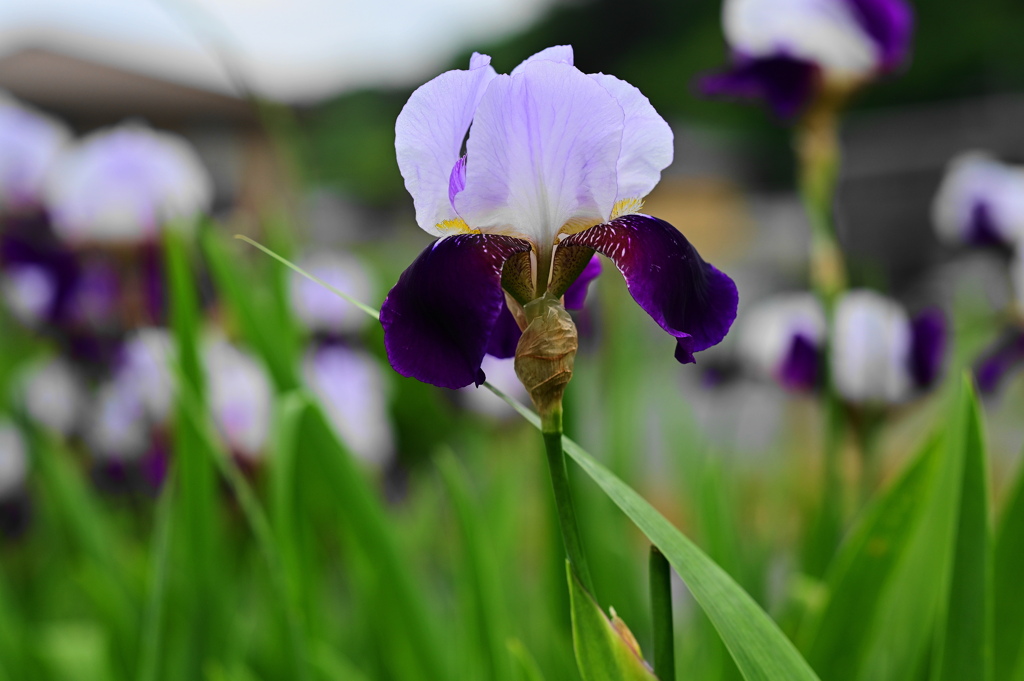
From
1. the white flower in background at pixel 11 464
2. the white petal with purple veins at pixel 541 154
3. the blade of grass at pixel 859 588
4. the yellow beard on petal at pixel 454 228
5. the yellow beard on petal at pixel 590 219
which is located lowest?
the white flower in background at pixel 11 464

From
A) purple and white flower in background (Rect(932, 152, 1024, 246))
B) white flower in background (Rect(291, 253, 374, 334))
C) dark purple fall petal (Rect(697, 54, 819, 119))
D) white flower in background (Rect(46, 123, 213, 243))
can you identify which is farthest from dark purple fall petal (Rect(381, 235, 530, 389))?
white flower in background (Rect(291, 253, 374, 334))

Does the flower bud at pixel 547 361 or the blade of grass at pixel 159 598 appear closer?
the flower bud at pixel 547 361

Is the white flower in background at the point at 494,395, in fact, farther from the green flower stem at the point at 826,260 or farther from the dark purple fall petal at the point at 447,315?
the dark purple fall petal at the point at 447,315

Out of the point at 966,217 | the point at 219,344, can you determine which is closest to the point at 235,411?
the point at 219,344

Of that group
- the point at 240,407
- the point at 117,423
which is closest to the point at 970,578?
the point at 240,407

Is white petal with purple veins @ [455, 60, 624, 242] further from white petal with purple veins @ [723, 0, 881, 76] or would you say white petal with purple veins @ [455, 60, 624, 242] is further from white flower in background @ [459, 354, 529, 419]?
white flower in background @ [459, 354, 529, 419]

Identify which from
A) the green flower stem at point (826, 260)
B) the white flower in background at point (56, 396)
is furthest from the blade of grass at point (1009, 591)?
the white flower in background at point (56, 396)

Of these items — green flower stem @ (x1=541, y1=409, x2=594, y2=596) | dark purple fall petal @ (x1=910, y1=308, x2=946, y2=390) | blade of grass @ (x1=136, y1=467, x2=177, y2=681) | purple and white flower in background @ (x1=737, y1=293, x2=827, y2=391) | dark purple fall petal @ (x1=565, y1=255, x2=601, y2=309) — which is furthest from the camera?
purple and white flower in background @ (x1=737, y1=293, x2=827, y2=391)
